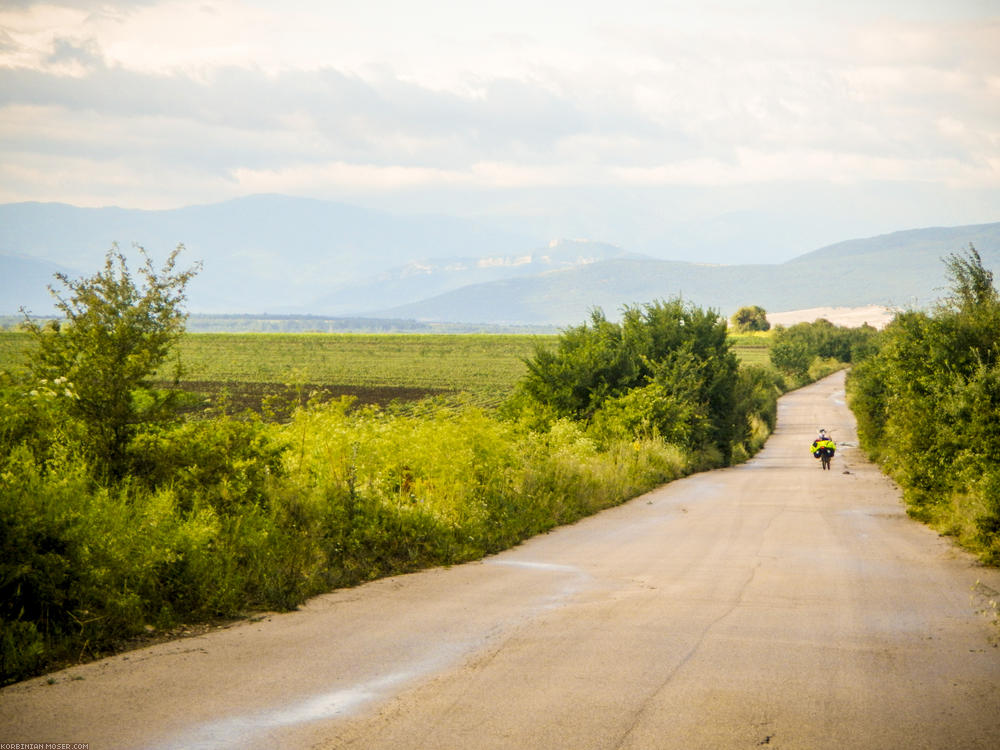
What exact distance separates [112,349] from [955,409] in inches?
511

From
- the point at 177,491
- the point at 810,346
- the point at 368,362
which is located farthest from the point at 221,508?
the point at 810,346

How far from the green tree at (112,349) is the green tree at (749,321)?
14354 centimetres

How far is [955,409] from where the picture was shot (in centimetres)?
1623

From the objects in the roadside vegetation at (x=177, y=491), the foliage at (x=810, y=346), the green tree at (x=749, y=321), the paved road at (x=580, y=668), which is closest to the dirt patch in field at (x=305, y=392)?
the roadside vegetation at (x=177, y=491)

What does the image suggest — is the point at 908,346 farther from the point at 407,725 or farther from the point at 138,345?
the point at 407,725

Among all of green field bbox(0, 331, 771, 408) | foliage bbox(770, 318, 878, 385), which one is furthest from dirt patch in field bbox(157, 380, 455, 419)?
foliage bbox(770, 318, 878, 385)

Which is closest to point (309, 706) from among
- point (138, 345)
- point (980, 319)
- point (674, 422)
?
point (138, 345)

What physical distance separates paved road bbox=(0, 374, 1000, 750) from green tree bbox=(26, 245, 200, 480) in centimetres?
295

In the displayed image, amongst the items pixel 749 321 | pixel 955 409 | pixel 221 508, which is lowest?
pixel 221 508

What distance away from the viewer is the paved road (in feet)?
19.0

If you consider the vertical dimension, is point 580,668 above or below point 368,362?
below

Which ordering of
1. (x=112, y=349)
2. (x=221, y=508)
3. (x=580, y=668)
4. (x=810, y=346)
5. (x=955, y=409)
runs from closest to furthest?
(x=580, y=668) < (x=221, y=508) < (x=112, y=349) < (x=955, y=409) < (x=810, y=346)

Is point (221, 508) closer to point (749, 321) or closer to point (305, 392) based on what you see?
point (305, 392)

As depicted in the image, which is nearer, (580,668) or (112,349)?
(580,668)
